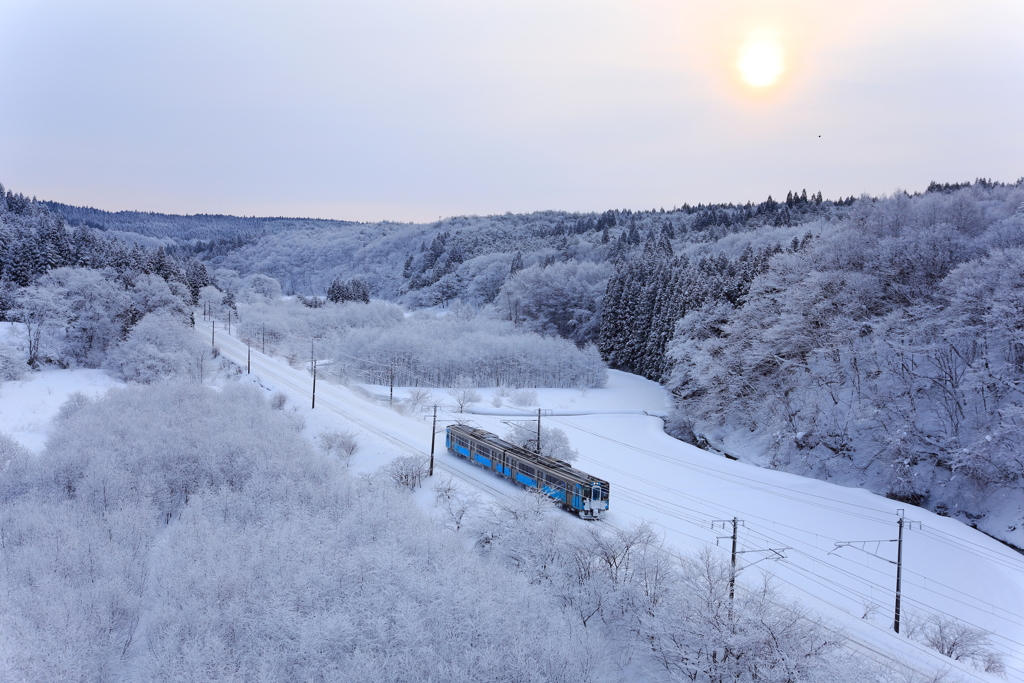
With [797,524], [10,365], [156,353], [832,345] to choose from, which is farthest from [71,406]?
[832,345]

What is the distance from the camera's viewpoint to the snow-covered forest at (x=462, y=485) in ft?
54.0

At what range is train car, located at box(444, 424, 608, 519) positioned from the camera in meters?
26.2

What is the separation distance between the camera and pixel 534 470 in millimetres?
28859

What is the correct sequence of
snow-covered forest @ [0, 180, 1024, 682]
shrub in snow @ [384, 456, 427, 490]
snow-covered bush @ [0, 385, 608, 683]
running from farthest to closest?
1. shrub in snow @ [384, 456, 427, 490]
2. snow-covered forest @ [0, 180, 1024, 682]
3. snow-covered bush @ [0, 385, 608, 683]

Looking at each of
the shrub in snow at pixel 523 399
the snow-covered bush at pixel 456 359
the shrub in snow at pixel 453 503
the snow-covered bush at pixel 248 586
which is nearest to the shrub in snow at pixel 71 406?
the snow-covered bush at pixel 248 586

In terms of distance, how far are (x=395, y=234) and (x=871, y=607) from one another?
191544 mm

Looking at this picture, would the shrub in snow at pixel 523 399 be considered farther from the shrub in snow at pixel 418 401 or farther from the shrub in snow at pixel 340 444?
the shrub in snow at pixel 340 444

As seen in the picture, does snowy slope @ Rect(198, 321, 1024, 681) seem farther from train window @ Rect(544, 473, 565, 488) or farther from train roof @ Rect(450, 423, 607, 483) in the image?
train window @ Rect(544, 473, 565, 488)

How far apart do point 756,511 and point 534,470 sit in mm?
12311

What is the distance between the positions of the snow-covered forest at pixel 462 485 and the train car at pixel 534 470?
2.11 m

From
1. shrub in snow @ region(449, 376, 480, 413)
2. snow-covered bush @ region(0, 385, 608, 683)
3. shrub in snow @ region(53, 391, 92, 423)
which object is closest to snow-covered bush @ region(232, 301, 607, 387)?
shrub in snow @ region(449, 376, 480, 413)

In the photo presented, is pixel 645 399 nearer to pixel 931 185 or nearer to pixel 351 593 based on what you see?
pixel 351 593

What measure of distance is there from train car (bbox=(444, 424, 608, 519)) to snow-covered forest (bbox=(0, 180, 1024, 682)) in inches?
83.0

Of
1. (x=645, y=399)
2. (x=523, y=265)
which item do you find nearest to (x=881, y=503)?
(x=645, y=399)
